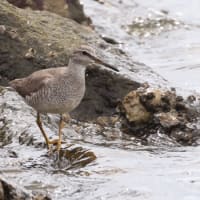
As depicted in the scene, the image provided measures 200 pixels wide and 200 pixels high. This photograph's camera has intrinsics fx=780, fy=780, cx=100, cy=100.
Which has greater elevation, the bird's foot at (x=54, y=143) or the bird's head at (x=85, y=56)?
the bird's head at (x=85, y=56)

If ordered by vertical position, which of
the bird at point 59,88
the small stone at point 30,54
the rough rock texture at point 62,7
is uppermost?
the rough rock texture at point 62,7

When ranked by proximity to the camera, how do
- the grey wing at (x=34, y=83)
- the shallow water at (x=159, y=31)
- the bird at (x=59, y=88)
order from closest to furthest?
1. the bird at (x=59, y=88)
2. the grey wing at (x=34, y=83)
3. the shallow water at (x=159, y=31)

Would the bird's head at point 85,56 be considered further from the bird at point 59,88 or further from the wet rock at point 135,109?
the wet rock at point 135,109

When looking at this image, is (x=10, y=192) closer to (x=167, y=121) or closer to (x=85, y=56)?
(x=85, y=56)

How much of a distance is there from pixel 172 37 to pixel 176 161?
29.6ft

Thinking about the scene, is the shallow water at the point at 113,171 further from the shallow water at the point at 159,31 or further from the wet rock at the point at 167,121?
the shallow water at the point at 159,31

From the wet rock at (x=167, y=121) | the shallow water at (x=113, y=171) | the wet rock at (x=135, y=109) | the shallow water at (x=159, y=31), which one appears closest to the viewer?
the shallow water at (x=113, y=171)

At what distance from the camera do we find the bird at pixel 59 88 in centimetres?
832

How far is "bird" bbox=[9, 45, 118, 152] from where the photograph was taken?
27.3 ft

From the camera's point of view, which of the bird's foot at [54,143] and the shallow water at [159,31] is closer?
the bird's foot at [54,143]

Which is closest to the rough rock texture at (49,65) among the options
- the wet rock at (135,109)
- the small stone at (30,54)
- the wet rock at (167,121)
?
the small stone at (30,54)

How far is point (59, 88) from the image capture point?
8.38 metres

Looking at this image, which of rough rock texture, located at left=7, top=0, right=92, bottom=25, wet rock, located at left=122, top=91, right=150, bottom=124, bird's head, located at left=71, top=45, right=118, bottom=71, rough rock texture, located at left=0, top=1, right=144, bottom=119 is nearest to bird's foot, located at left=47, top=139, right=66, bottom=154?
bird's head, located at left=71, top=45, right=118, bottom=71

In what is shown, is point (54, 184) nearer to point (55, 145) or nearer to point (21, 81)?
point (55, 145)
